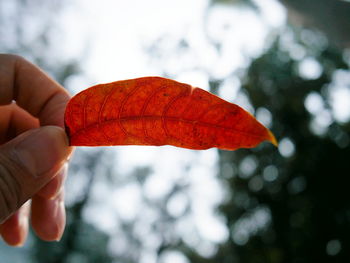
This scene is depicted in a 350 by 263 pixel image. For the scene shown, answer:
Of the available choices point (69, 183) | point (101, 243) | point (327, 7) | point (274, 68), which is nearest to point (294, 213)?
point (274, 68)

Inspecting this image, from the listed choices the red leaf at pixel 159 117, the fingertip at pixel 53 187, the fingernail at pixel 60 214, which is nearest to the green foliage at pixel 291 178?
the fingernail at pixel 60 214

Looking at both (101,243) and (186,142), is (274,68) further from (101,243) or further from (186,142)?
(101,243)

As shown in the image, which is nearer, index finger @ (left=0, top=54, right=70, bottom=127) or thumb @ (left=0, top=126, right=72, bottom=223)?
thumb @ (left=0, top=126, right=72, bottom=223)

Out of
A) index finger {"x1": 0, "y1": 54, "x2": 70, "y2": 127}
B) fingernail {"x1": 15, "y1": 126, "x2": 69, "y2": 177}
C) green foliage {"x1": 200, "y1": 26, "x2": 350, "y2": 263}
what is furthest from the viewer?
green foliage {"x1": 200, "y1": 26, "x2": 350, "y2": 263}

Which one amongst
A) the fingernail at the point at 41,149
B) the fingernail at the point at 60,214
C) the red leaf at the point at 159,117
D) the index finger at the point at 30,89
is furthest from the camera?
the fingernail at the point at 60,214

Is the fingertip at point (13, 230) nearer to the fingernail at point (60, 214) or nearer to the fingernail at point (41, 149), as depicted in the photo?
the fingernail at point (60, 214)

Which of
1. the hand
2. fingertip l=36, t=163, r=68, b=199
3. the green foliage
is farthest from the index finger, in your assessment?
the green foliage

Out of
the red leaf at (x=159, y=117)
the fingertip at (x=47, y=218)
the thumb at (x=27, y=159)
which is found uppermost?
the red leaf at (x=159, y=117)

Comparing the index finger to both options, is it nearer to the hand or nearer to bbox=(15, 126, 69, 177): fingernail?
the hand
